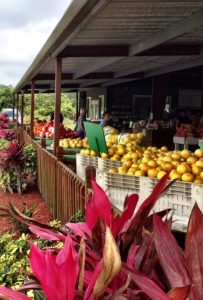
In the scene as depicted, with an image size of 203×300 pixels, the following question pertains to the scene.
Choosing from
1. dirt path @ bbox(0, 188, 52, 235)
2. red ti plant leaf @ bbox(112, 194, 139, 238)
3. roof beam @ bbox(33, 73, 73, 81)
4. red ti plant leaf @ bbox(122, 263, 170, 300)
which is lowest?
dirt path @ bbox(0, 188, 52, 235)

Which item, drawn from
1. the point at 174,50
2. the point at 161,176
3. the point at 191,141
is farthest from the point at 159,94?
the point at 161,176

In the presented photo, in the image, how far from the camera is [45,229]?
160 centimetres

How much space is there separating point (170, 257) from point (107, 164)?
395 centimetres

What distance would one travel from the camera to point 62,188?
586 centimetres

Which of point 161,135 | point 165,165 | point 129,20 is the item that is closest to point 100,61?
point 161,135

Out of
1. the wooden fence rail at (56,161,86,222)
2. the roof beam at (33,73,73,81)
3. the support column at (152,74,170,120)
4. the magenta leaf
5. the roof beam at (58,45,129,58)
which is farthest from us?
the support column at (152,74,170,120)

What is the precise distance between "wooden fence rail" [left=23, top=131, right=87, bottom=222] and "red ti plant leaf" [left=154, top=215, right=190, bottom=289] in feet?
8.27

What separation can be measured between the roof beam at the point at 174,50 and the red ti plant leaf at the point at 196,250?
21.7ft

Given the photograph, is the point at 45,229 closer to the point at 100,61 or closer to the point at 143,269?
the point at 143,269

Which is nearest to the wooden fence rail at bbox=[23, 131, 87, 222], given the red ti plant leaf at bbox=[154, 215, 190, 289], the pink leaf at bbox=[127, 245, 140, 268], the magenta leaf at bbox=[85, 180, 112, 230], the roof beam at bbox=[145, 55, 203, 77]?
the magenta leaf at bbox=[85, 180, 112, 230]

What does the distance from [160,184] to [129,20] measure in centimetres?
405

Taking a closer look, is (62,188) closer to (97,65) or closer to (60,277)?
(60,277)

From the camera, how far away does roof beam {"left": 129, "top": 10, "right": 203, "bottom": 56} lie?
521 centimetres

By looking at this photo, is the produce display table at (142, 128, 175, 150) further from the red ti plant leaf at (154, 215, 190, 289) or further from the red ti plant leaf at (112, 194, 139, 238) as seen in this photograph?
the red ti plant leaf at (154, 215, 190, 289)
